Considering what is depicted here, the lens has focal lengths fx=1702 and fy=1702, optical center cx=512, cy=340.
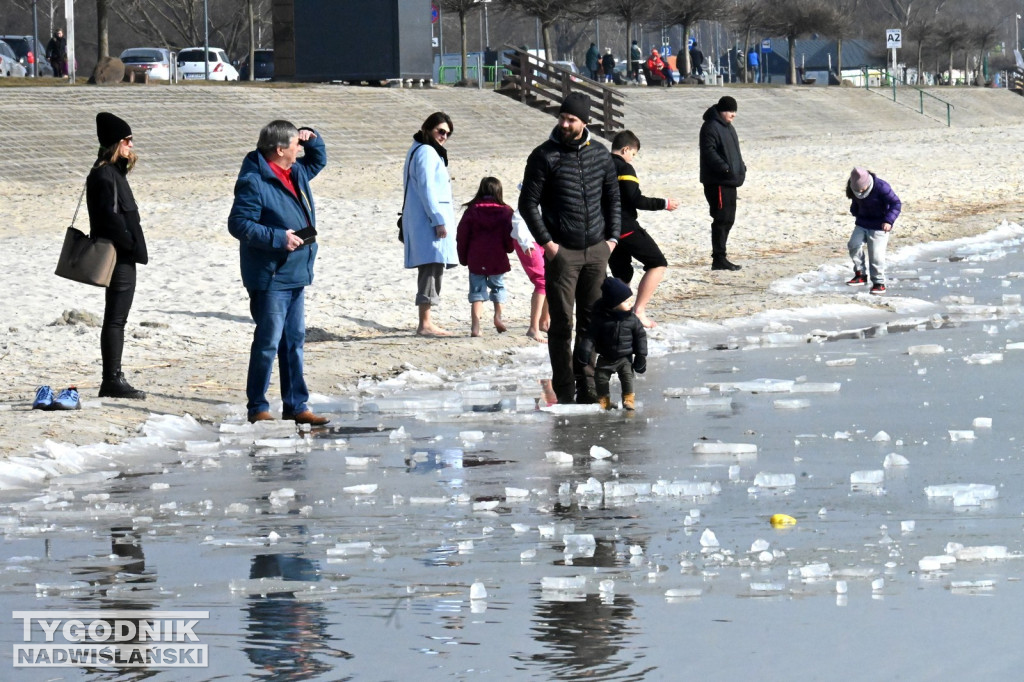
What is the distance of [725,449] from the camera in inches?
325

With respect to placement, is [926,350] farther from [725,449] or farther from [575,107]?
[725,449]

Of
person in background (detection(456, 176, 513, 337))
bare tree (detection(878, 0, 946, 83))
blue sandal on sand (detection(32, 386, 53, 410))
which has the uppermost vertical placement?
bare tree (detection(878, 0, 946, 83))

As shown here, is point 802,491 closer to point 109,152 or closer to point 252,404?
point 252,404

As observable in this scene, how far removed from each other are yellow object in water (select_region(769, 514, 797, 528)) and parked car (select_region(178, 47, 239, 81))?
54.0m

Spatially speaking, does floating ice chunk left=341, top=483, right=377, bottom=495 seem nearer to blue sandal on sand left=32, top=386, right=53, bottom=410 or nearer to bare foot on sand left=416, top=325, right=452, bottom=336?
blue sandal on sand left=32, top=386, right=53, bottom=410

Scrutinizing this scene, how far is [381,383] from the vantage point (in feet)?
36.3

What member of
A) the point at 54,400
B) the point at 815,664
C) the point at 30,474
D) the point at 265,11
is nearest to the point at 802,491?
the point at 815,664

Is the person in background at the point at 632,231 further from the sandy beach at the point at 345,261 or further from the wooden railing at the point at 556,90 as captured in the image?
the wooden railing at the point at 556,90

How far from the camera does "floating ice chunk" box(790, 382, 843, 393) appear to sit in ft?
33.6

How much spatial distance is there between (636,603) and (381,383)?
5814 mm

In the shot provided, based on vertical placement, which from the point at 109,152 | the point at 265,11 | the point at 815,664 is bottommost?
the point at 815,664

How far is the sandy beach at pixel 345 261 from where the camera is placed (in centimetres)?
1126

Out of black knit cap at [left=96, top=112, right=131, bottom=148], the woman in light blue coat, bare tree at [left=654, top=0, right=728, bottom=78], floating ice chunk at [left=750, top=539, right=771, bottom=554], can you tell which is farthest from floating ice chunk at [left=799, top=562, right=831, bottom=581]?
bare tree at [left=654, top=0, right=728, bottom=78]

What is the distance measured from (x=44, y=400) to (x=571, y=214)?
3102 millimetres
